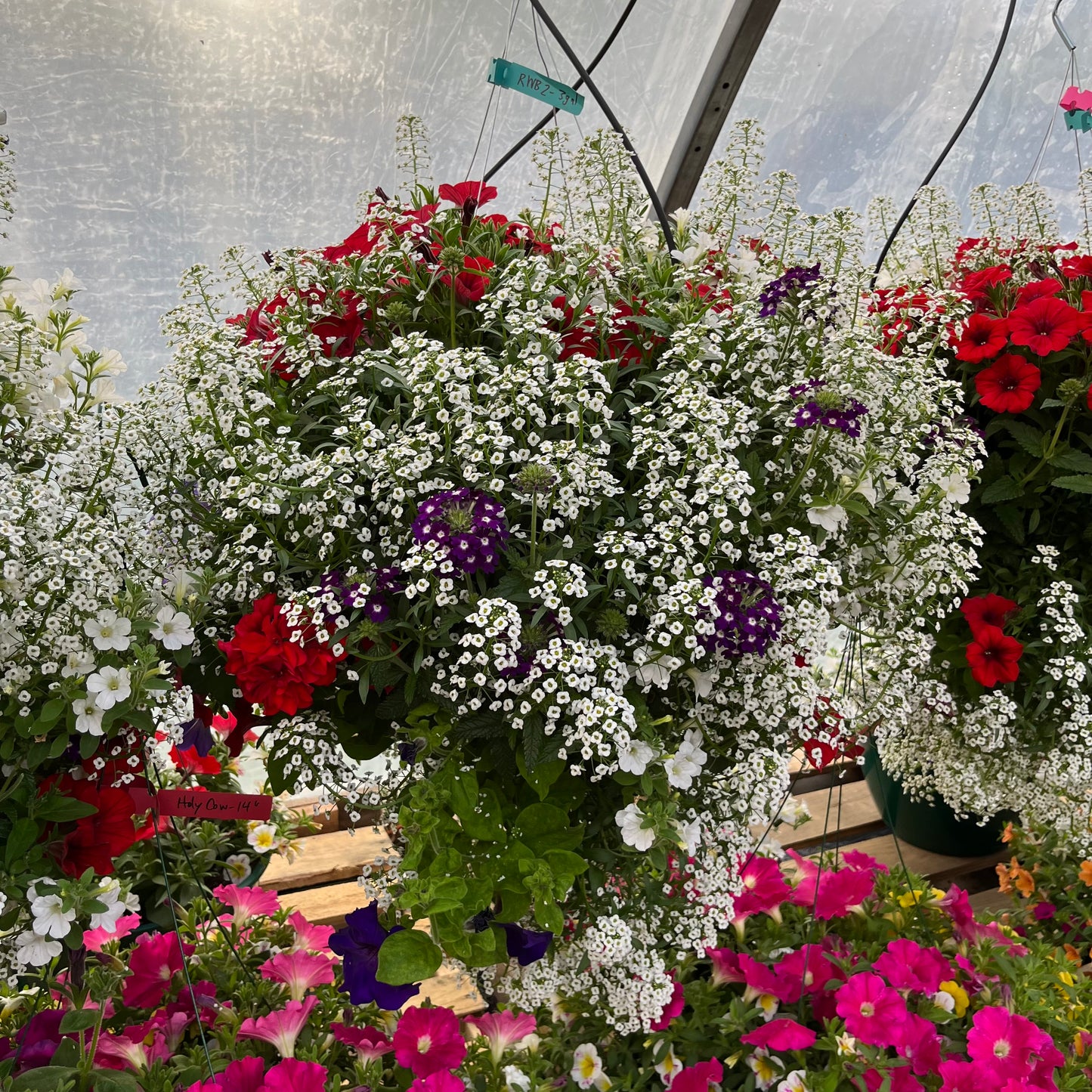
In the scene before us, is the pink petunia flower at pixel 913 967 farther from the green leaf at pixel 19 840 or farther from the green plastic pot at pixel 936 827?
the green leaf at pixel 19 840

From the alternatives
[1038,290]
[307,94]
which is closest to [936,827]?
[1038,290]

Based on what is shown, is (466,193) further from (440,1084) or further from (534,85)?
(440,1084)

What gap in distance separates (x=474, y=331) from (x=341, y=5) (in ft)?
5.04

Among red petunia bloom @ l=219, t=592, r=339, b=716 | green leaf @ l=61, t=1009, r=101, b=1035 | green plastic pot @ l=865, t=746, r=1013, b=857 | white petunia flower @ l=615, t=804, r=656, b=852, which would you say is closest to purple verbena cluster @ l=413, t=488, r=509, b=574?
red petunia bloom @ l=219, t=592, r=339, b=716

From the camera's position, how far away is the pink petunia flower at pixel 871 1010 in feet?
3.58

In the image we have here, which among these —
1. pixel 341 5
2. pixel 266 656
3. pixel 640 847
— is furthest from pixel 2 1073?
pixel 341 5

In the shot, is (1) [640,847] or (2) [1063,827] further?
(2) [1063,827]

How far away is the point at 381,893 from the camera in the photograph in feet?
3.12

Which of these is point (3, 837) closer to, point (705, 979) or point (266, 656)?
point (266, 656)

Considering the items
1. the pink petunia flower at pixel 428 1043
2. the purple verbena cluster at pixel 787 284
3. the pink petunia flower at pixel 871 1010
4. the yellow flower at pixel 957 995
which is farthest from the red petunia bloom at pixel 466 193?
the yellow flower at pixel 957 995

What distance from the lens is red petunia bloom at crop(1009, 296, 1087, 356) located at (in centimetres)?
118

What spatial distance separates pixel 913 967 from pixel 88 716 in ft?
3.61

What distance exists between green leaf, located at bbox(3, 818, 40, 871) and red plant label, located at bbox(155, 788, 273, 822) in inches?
5.2

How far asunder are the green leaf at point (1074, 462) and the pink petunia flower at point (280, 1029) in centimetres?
121
